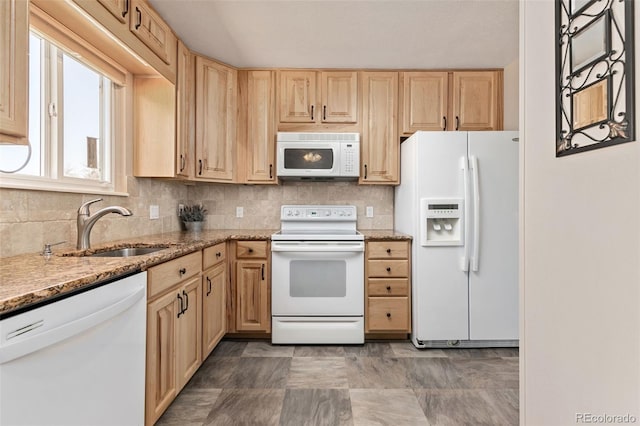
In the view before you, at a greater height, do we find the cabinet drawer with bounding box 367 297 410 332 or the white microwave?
the white microwave

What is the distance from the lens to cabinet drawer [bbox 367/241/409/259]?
2799 millimetres

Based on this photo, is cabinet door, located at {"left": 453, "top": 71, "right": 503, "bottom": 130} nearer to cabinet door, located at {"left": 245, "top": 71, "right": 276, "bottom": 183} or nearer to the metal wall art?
cabinet door, located at {"left": 245, "top": 71, "right": 276, "bottom": 183}

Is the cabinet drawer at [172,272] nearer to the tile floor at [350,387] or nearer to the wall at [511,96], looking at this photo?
the tile floor at [350,387]

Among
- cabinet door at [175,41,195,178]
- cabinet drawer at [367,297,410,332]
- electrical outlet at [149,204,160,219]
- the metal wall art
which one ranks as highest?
cabinet door at [175,41,195,178]

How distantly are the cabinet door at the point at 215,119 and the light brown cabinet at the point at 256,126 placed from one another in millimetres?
80

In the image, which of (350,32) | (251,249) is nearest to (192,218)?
(251,249)

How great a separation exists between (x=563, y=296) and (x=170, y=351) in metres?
1.74

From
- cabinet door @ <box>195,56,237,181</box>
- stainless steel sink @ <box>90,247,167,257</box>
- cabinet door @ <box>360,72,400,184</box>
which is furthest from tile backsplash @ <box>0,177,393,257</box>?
cabinet door @ <box>195,56,237,181</box>

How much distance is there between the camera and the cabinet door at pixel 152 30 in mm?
1924

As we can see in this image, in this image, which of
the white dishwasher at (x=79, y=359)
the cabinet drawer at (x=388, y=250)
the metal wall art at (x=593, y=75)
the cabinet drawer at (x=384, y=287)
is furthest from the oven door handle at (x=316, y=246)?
the metal wall art at (x=593, y=75)

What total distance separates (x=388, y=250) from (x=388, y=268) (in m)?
0.15

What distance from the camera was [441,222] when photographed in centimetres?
271

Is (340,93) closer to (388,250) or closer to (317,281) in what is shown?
(388,250)

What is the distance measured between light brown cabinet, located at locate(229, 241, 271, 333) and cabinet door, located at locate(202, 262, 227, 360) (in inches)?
4.4
